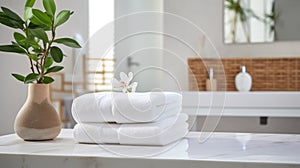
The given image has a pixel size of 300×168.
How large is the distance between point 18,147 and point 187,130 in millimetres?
453

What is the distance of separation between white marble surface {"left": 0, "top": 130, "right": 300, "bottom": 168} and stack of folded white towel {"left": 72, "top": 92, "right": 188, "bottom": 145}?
0.08ft

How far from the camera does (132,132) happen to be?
1.07 meters

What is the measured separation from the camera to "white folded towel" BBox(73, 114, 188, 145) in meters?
1.06

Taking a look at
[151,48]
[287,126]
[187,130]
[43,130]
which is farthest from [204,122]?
[287,126]

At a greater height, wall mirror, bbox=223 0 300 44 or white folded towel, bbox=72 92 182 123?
wall mirror, bbox=223 0 300 44

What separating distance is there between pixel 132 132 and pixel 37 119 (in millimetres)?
287

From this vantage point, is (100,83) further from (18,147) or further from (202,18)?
(202,18)

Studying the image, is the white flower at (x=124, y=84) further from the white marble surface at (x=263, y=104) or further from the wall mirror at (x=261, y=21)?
the wall mirror at (x=261, y=21)

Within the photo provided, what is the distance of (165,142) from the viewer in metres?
1.07

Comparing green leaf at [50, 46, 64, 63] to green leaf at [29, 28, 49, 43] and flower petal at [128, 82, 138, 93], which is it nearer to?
green leaf at [29, 28, 49, 43]

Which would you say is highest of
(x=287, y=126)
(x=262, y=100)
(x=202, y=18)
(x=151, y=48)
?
(x=202, y=18)

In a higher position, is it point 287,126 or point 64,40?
point 64,40

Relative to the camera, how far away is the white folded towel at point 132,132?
3.47ft

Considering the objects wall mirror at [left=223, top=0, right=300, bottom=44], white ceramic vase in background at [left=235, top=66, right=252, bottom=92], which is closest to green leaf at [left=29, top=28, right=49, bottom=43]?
white ceramic vase in background at [left=235, top=66, right=252, bottom=92]
